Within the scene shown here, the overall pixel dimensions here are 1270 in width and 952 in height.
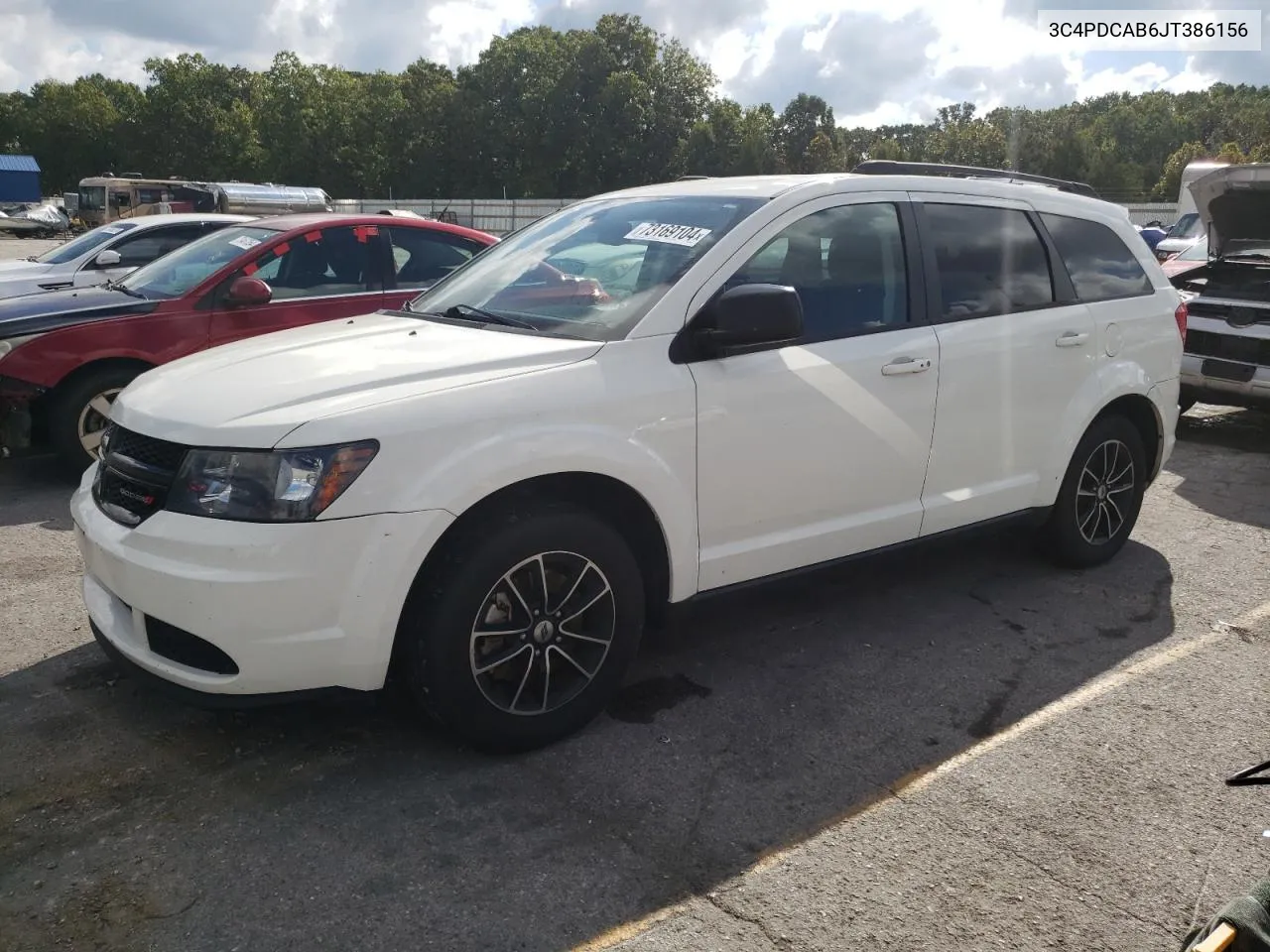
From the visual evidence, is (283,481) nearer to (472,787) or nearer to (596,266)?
(472,787)

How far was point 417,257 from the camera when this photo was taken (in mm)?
7285

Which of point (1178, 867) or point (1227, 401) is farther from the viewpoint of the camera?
point (1227, 401)

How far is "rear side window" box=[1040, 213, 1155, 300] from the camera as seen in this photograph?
4824mm

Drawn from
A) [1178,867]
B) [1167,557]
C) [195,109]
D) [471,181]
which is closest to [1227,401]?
[1167,557]

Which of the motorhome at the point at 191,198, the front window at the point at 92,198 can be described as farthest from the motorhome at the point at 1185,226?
the front window at the point at 92,198

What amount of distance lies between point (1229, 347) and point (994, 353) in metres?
Answer: 4.70

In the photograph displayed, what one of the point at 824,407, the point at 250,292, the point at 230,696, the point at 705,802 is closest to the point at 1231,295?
the point at 824,407

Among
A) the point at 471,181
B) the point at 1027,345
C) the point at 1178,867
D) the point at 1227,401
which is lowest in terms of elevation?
the point at 1178,867

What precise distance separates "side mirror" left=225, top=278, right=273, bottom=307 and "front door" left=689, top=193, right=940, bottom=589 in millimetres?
3975

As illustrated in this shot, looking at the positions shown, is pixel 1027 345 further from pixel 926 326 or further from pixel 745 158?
pixel 745 158

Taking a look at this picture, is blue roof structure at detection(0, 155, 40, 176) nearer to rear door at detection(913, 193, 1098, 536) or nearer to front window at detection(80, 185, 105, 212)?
front window at detection(80, 185, 105, 212)

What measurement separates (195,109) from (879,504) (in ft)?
325

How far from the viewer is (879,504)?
4.05 meters

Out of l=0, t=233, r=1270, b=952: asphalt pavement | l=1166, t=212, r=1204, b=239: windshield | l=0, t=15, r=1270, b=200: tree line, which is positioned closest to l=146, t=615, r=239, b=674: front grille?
l=0, t=233, r=1270, b=952: asphalt pavement
